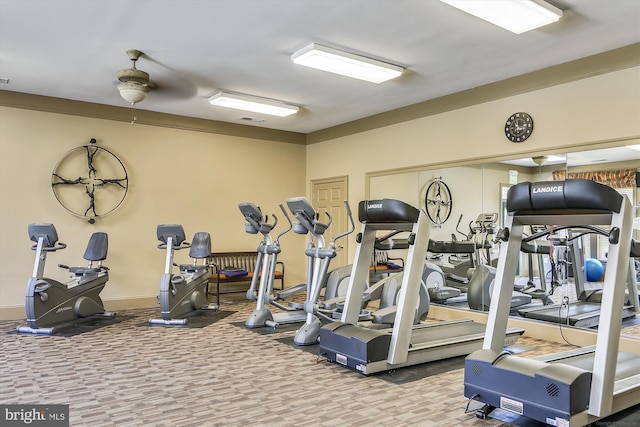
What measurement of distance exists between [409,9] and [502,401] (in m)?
3.08

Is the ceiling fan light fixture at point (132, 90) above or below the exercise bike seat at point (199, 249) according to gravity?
above

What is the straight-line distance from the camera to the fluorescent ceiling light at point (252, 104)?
21.1 feet

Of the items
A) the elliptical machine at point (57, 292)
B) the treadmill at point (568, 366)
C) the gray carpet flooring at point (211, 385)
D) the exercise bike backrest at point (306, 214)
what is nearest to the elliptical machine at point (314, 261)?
the exercise bike backrest at point (306, 214)

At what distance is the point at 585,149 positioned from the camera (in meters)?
4.97

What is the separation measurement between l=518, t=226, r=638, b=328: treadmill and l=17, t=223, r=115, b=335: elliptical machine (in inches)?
207

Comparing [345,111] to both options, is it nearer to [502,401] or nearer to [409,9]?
[409,9]

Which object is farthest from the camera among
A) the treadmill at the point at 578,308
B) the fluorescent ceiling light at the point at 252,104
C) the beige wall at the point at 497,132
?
the fluorescent ceiling light at the point at 252,104

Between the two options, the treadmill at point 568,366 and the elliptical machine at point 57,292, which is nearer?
the treadmill at point 568,366

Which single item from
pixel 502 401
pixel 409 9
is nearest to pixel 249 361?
pixel 502 401

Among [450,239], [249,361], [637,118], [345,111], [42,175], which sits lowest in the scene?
[249,361]

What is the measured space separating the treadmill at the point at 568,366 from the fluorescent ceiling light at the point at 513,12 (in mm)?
1595

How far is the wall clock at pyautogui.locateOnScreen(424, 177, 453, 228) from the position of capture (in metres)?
6.48

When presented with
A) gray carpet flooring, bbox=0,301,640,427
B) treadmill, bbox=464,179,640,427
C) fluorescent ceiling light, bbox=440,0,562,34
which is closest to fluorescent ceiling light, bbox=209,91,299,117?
gray carpet flooring, bbox=0,301,640,427

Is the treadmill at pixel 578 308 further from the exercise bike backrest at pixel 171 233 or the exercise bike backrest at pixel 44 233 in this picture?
the exercise bike backrest at pixel 44 233
